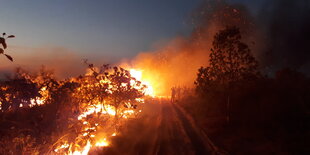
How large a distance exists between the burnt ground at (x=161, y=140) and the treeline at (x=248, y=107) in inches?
49.5

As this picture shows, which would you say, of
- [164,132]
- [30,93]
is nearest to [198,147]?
[164,132]

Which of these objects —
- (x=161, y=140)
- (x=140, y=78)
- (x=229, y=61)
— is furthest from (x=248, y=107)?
(x=140, y=78)

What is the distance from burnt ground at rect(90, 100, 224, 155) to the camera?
1537 centimetres

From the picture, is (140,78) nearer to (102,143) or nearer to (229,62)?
(229,62)

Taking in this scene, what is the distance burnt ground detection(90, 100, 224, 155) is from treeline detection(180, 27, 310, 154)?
1257 millimetres

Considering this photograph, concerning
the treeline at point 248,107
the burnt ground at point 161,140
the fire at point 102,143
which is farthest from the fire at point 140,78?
the fire at point 102,143

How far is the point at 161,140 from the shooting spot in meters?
18.1

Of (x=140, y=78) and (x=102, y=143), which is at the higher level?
(x=140, y=78)

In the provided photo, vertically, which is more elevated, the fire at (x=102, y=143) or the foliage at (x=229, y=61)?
the foliage at (x=229, y=61)

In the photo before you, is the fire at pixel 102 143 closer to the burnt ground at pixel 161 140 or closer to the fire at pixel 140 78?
the burnt ground at pixel 161 140

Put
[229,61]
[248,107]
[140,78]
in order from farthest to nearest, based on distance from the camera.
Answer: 1. [140,78]
2. [248,107]
3. [229,61]

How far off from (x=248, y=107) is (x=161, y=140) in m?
12.3

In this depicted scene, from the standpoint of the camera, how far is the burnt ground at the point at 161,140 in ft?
50.4

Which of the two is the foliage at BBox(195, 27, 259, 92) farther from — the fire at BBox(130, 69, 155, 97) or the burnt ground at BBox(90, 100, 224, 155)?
the fire at BBox(130, 69, 155, 97)
